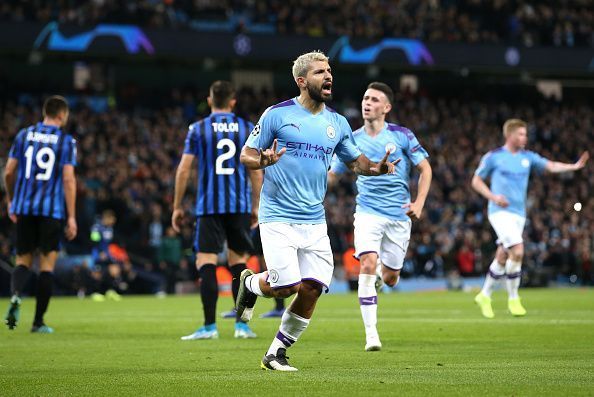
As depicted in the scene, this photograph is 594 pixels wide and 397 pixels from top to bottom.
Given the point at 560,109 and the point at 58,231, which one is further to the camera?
the point at 560,109

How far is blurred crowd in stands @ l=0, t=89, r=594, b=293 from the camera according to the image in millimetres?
26656

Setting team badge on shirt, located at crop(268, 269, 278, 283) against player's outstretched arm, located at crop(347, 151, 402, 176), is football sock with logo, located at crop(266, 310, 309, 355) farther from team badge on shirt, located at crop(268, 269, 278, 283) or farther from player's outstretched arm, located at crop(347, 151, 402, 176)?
player's outstretched arm, located at crop(347, 151, 402, 176)

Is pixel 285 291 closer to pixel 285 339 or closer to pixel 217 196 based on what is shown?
pixel 285 339

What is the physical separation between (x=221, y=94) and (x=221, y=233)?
143 cm

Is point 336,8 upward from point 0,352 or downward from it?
upward

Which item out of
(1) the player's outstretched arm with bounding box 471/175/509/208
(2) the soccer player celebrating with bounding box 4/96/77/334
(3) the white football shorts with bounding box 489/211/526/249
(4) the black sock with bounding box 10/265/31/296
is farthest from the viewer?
(3) the white football shorts with bounding box 489/211/526/249

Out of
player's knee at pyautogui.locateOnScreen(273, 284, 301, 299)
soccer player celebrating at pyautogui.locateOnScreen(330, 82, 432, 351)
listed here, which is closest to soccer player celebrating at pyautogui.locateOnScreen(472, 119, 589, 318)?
soccer player celebrating at pyautogui.locateOnScreen(330, 82, 432, 351)

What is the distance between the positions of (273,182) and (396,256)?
363 centimetres

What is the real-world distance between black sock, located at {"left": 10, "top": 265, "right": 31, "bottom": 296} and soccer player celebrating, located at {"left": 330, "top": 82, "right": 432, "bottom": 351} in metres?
3.72

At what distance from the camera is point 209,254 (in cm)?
1142

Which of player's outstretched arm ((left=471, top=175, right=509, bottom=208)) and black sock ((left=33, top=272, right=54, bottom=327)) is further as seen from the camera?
player's outstretched arm ((left=471, top=175, right=509, bottom=208))

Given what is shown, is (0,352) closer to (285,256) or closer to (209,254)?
(209,254)

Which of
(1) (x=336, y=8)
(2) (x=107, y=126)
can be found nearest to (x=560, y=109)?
(1) (x=336, y=8)

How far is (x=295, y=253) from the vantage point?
26.5 feet
